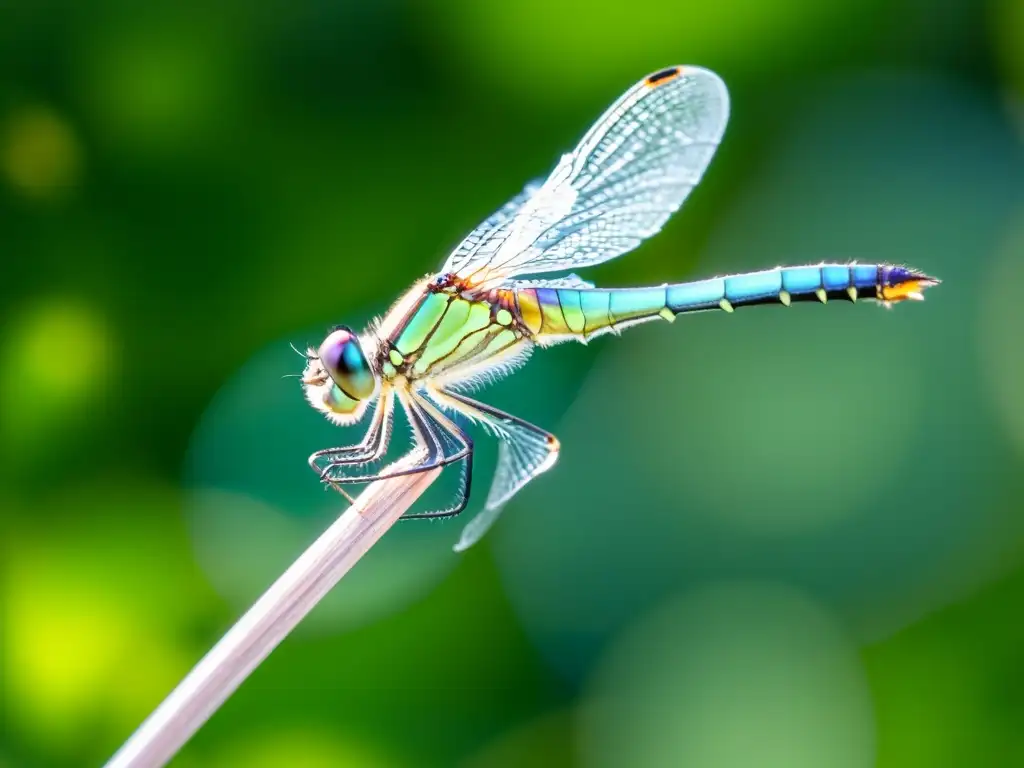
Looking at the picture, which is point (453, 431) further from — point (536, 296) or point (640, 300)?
point (640, 300)

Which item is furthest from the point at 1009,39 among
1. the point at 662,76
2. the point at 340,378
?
the point at 340,378

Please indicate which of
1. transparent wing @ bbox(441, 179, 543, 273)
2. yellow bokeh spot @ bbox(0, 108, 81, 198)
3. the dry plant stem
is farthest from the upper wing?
yellow bokeh spot @ bbox(0, 108, 81, 198)

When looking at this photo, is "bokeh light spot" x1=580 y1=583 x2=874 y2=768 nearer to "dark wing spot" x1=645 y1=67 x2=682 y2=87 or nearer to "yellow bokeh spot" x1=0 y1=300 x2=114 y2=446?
"dark wing spot" x1=645 y1=67 x2=682 y2=87

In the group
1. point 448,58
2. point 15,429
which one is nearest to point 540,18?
point 448,58

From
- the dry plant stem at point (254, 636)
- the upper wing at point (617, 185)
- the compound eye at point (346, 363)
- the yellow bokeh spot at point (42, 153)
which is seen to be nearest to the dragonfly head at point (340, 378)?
the compound eye at point (346, 363)

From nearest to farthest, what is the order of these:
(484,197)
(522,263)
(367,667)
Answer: (522,263) → (367,667) → (484,197)

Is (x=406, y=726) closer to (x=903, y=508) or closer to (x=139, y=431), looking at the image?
(x=139, y=431)
